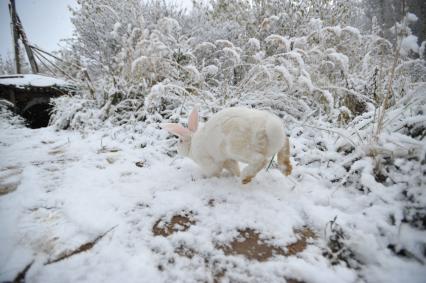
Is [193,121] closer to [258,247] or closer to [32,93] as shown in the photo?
[258,247]

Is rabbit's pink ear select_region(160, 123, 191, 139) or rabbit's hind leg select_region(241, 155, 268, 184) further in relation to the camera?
rabbit's pink ear select_region(160, 123, 191, 139)

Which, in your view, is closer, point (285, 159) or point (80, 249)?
point (80, 249)

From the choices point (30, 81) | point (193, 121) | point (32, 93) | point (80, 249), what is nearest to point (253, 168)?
point (193, 121)

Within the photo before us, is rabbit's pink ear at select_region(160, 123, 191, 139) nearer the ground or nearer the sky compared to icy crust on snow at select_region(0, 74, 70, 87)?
nearer the ground

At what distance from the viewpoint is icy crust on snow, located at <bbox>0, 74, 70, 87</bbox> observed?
4457 millimetres

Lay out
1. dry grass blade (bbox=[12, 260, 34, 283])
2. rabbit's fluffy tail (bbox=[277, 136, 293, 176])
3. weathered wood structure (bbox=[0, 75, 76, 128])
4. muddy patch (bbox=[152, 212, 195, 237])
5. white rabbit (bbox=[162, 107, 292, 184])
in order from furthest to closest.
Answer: weathered wood structure (bbox=[0, 75, 76, 128]) → rabbit's fluffy tail (bbox=[277, 136, 293, 176]) → white rabbit (bbox=[162, 107, 292, 184]) → muddy patch (bbox=[152, 212, 195, 237]) → dry grass blade (bbox=[12, 260, 34, 283])

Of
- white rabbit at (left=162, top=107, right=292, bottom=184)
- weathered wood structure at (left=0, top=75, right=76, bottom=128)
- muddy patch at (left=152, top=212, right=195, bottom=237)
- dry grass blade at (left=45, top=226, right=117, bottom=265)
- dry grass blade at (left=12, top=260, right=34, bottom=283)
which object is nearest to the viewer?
dry grass blade at (left=12, top=260, right=34, bottom=283)

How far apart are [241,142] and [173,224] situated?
551 millimetres

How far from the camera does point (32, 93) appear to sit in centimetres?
451

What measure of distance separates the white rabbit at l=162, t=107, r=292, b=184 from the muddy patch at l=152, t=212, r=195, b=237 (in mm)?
396

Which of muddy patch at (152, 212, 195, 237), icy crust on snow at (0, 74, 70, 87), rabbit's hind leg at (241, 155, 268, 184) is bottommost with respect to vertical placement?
muddy patch at (152, 212, 195, 237)

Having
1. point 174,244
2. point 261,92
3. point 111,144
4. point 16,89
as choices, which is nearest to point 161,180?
point 174,244

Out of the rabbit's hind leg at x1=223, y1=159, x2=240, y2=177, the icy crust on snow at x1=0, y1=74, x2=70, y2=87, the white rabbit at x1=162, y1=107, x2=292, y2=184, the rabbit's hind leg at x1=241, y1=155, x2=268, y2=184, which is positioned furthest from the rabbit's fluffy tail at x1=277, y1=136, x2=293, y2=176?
the icy crust on snow at x1=0, y1=74, x2=70, y2=87

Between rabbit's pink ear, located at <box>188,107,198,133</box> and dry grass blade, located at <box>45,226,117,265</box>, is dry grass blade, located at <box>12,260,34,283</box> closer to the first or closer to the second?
dry grass blade, located at <box>45,226,117,265</box>
